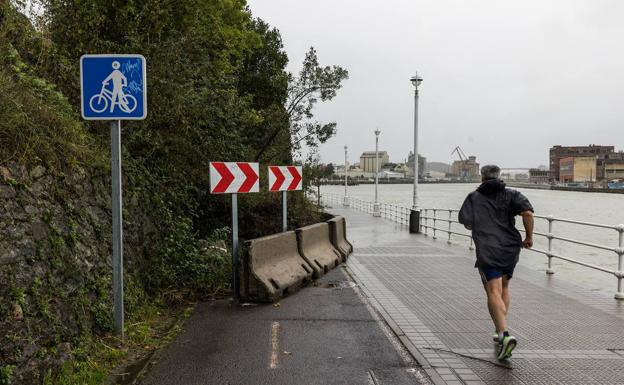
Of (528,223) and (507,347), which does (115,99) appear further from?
(507,347)

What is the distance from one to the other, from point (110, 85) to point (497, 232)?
4.29m

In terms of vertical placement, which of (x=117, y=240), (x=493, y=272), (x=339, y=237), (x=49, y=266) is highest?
(x=117, y=240)

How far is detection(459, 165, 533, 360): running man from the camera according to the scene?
17.4 feet

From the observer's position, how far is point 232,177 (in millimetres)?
7633

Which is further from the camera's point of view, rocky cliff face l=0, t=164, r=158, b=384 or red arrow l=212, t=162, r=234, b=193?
red arrow l=212, t=162, r=234, b=193

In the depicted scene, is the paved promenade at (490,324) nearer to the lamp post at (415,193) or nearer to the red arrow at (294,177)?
the red arrow at (294,177)

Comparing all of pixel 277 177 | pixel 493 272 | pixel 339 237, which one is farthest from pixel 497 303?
pixel 339 237

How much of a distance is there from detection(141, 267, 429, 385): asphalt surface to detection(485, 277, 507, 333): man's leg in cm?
101

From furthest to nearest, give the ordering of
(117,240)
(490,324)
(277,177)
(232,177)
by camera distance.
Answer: (277,177) → (232,177) → (490,324) → (117,240)

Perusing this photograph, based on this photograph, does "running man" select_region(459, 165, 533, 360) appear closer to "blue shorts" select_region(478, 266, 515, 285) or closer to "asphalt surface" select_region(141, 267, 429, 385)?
"blue shorts" select_region(478, 266, 515, 285)

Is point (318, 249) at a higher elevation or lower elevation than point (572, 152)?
lower

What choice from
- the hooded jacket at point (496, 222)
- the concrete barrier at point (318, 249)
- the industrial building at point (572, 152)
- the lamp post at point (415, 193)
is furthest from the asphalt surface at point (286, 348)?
the industrial building at point (572, 152)

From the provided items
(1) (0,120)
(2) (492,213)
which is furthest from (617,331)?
(1) (0,120)

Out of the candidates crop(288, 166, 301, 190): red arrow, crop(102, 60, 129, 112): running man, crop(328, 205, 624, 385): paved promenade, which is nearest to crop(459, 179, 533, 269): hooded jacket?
crop(328, 205, 624, 385): paved promenade
